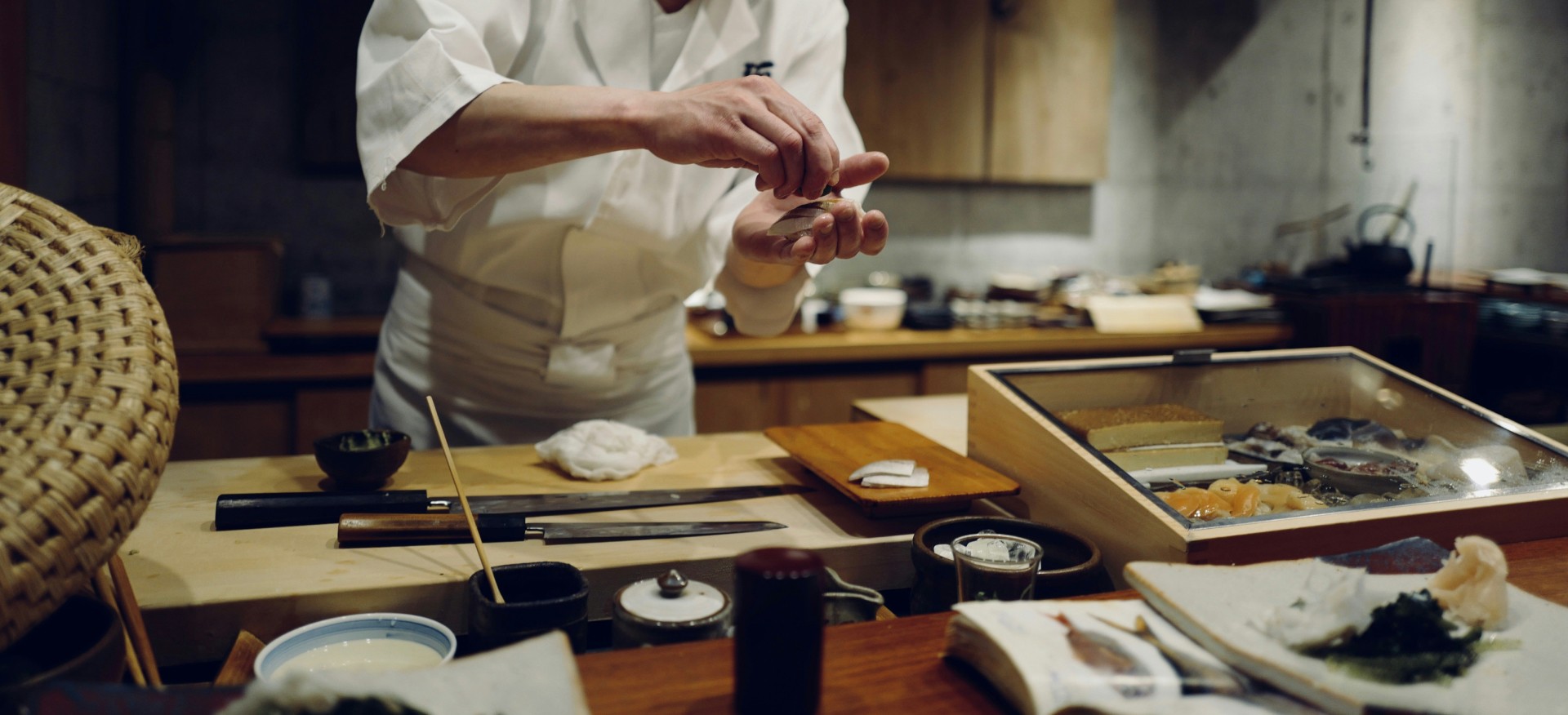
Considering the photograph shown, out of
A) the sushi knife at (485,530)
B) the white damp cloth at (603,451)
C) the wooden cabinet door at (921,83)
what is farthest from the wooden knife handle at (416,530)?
the wooden cabinet door at (921,83)

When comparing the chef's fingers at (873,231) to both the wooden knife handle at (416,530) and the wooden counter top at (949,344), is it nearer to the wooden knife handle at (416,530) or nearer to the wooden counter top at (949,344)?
the wooden knife handle at (416,530)

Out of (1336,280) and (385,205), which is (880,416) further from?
(1336,280)

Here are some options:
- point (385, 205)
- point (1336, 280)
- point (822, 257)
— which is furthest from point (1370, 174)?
point (385, 205)

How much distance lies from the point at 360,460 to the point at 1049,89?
3.71m

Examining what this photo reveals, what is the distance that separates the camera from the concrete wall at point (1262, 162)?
4625 millimetres

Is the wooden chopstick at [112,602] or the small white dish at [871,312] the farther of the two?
the small white dish at [871,312]

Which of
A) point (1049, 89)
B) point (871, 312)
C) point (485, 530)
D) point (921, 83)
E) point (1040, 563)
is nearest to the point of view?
point (1040, 563)

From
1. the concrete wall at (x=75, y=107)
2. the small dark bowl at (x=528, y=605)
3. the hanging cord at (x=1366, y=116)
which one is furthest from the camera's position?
the hanging cord at (x=1366, y=116)

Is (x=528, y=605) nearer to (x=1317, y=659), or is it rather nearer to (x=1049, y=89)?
(x=1317, y=659)

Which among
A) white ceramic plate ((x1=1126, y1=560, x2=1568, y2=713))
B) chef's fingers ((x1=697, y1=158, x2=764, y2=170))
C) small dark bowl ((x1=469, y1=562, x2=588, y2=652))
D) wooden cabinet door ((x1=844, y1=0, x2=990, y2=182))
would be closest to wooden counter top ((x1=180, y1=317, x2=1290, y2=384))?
wooden cabinet door ((x1=844, y1=0, x2=990, y2=182))

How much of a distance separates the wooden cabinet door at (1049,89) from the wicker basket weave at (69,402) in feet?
12.6

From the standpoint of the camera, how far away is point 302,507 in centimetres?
138

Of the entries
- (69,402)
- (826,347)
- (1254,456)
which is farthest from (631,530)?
(826,347)

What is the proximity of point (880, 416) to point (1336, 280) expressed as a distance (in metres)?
3.21
